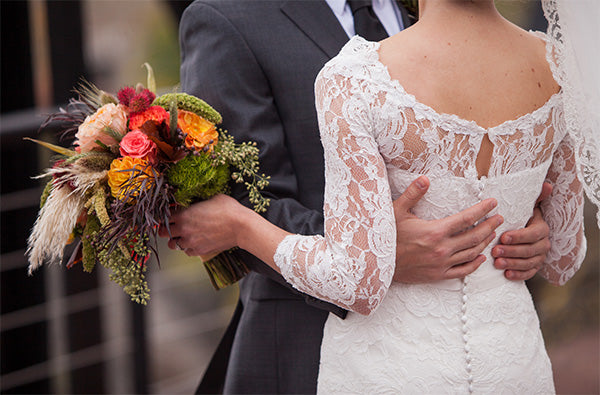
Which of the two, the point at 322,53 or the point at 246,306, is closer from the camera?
the point at 322,53

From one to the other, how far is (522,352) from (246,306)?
28.1 inches

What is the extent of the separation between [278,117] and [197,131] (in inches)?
9.1

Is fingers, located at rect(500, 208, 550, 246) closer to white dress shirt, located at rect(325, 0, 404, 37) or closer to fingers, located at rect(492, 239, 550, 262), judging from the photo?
fingers, located at rect(492, 239, 550, 262)

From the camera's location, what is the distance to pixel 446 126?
130 cm

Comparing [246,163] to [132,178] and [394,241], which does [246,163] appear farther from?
[394,241]

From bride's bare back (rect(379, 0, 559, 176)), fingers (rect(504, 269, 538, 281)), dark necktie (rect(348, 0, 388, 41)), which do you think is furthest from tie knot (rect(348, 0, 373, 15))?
fingers (rect(504, 269, 538, 281))

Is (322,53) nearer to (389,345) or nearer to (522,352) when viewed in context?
(389,345)

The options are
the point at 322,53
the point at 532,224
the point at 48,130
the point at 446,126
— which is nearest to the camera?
the point at 446,126

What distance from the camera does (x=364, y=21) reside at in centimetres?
180

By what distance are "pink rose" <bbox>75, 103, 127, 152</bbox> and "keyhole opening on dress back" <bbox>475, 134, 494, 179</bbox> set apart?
77cm

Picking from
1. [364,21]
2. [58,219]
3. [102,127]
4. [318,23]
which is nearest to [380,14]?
[364,21]

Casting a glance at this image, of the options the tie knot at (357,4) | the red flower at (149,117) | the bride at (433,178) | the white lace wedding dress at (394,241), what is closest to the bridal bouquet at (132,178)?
the red flower at (149,117)

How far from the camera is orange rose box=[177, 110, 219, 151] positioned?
5.06 feet

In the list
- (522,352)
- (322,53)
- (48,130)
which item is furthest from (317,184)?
(48,130)
